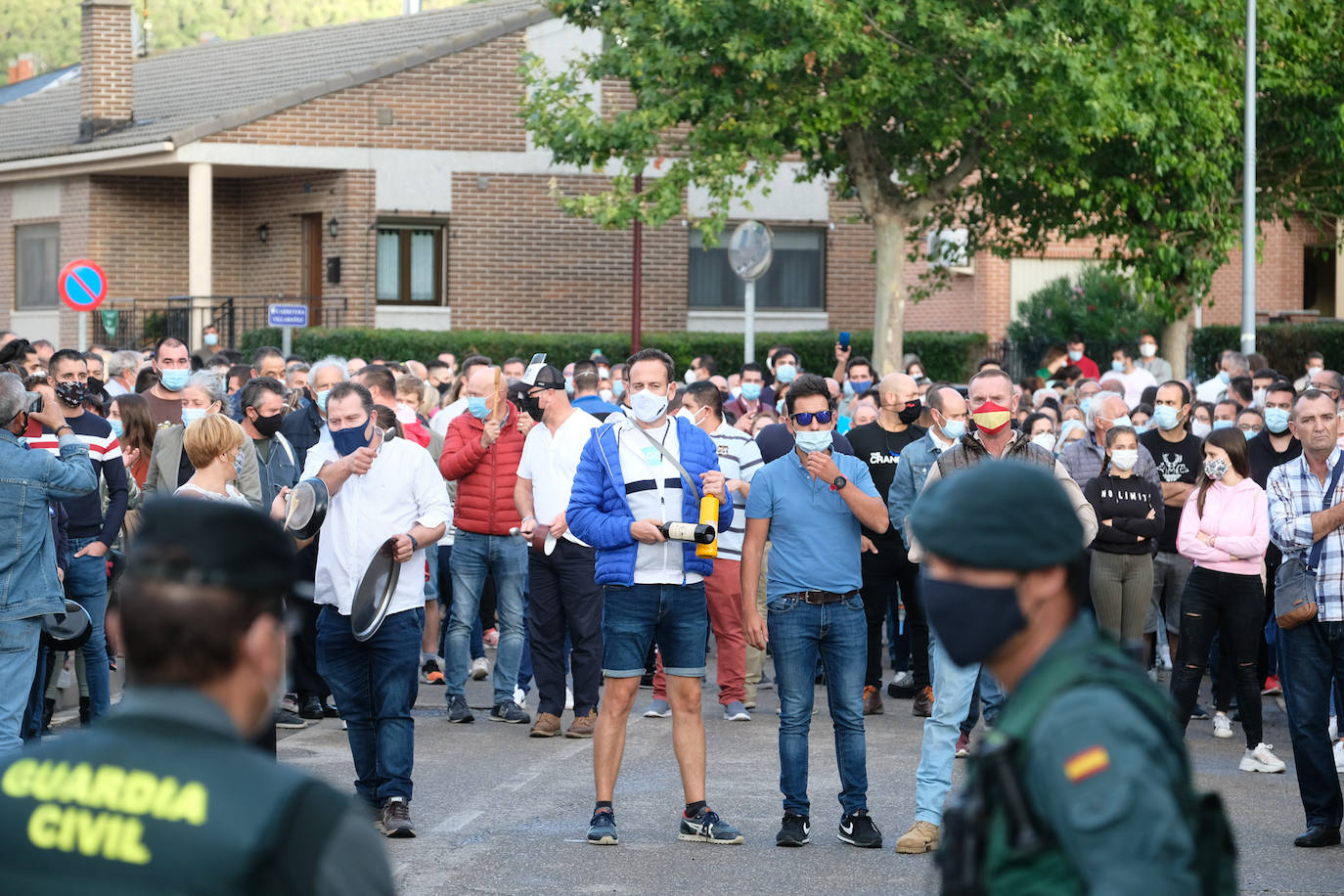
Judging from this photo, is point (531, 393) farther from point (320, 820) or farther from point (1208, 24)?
point (1208, 24)

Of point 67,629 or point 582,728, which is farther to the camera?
point 582,728

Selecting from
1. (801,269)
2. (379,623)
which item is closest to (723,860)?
(379,623)

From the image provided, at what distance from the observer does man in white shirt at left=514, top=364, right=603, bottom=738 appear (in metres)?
10.3

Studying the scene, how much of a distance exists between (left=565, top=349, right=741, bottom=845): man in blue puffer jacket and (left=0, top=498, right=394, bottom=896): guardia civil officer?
5.32 m

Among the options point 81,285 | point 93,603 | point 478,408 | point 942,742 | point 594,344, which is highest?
point 81,285

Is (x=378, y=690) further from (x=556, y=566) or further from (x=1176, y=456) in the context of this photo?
(x=1176, y=456)

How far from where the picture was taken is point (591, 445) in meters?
8.11

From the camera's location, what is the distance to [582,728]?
34.5ft

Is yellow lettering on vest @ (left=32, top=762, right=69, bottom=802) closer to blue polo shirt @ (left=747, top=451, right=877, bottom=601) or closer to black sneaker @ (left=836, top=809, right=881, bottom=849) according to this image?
blue polo shirt @ (left=747, top=451, right=877, bottom=601)

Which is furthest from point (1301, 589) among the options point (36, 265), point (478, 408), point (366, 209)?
point (36, 265)

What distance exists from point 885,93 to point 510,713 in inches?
493

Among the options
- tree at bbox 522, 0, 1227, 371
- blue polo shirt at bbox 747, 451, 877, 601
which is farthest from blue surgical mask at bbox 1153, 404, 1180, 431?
tree at bbox 522, 0, 1227, 371

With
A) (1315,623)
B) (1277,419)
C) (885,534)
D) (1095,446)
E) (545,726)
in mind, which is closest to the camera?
(1315,623)

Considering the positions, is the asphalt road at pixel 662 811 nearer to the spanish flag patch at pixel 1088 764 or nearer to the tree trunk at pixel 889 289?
the spanish flag patch at pixel 1088 764
